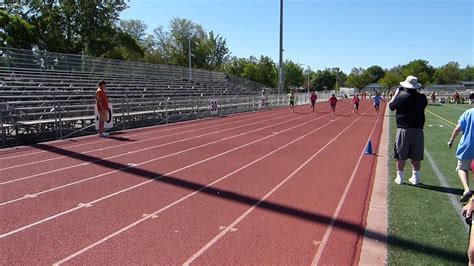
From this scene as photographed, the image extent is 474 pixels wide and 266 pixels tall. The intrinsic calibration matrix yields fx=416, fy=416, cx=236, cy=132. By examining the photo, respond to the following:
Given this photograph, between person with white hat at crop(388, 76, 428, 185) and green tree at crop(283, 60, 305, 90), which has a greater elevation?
green tree at crop(283, 60, 305, 90)

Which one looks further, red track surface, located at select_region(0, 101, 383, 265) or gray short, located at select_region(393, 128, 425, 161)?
gray short, located at select_region(393, 128, 425, 161)

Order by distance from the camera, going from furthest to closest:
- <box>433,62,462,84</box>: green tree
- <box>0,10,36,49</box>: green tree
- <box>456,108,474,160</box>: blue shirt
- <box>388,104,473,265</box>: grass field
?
1. <box>433,62,462,84</box>: green tree
2. <box>0,10,36,49</box>: green tree
3. <box>456,108,474,160</box>: blue shirt
4. <box>388,104,473,265</box>: grass field

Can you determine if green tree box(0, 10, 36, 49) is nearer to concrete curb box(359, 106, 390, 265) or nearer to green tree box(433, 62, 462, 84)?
concrete curb box(359, 106, 390, 265)

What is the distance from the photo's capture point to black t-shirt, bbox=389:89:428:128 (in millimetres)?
7231

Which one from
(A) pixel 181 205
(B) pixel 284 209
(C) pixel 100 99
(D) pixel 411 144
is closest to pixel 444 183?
→ (D) pixel 411 144

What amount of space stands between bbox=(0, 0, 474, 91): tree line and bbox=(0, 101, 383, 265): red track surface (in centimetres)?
3784

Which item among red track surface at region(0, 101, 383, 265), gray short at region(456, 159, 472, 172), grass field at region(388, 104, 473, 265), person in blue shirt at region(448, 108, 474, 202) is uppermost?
person in blue shirt at region(448, 108, 474, 202)

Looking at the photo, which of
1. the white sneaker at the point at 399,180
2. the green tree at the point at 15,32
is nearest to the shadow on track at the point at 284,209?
the white sneaker at the point at 399,180

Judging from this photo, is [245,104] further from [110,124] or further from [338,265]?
[338,265]

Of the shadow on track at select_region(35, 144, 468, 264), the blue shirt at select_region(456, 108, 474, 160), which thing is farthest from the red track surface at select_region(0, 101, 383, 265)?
the blue shirt at select_region(456, 108, 474, 160)

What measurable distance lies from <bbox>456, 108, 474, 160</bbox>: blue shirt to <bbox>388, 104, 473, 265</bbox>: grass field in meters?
0.80

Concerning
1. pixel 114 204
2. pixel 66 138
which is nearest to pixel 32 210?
pixel 114 204

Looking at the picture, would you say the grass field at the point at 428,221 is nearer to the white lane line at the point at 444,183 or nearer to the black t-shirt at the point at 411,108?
the white lane line at the point at 444,183

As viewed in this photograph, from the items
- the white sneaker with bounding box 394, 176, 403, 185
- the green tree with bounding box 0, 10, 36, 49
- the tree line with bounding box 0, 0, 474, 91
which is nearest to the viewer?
the white sneaker with bounding box 394, 176, 403, 185
